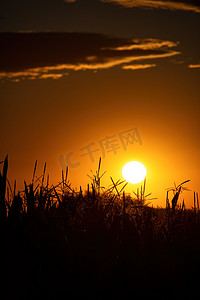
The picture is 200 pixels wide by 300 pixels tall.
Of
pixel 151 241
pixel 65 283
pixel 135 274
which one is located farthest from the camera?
pixel 151 241

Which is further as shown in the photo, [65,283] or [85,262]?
[85,262]

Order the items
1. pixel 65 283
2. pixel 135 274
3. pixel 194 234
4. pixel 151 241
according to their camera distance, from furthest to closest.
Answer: pixel 194 234
pixel 151 241
pixel 135 274
pixel 65 283

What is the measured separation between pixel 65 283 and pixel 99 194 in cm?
247

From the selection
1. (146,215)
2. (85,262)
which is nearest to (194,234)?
(146,215)

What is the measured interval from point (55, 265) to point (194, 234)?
2647 mm

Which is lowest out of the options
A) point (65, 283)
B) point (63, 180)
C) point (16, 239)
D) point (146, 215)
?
point (65, 283)

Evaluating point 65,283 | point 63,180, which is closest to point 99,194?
point 63,180

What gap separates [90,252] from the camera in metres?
4.57

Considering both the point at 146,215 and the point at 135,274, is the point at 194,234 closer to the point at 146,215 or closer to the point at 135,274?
the point at 146,215

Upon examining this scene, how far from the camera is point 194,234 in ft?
20.4

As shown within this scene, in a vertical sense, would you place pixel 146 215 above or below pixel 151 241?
above

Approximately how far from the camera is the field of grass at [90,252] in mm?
3834

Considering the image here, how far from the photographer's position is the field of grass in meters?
3.83

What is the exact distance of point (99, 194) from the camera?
625cm
